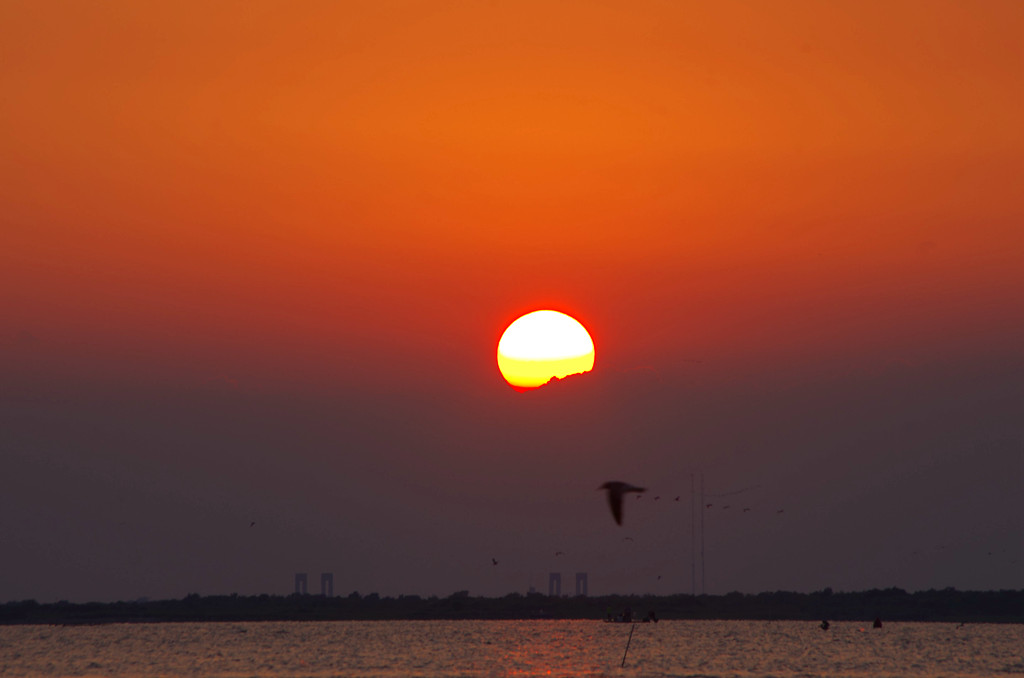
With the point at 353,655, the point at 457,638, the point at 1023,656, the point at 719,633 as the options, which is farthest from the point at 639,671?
the point at 719,633

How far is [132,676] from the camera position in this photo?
94.2 meters

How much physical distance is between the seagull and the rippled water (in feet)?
118

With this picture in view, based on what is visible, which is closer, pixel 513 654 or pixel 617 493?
pixel 617 493

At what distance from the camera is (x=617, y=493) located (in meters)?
58.0

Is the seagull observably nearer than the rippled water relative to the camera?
Yes

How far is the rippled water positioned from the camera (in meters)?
98.2

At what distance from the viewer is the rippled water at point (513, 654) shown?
98188mm

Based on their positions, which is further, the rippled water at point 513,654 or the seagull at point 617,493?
the rippled water at point 513,654

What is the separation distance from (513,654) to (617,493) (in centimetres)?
7229

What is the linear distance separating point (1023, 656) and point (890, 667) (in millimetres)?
24679

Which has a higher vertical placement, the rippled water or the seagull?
the seagull

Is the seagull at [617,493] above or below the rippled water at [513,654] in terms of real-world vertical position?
above

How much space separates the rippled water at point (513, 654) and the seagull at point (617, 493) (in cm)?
3586

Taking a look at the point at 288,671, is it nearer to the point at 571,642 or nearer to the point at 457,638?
the point at 571,642
